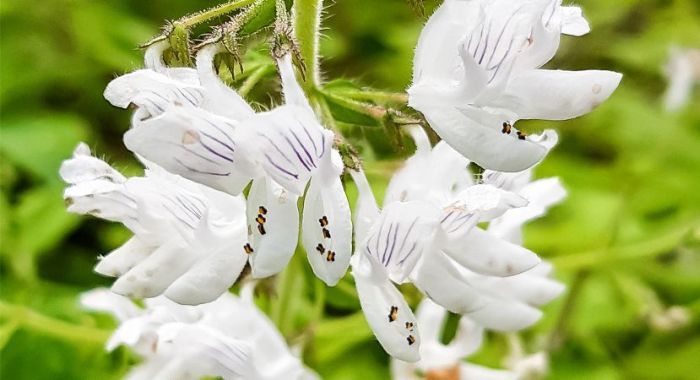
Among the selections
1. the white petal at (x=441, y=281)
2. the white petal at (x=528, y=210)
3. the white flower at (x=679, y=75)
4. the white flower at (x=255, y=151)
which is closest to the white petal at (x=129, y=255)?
the white flower at (x=255, y=151)

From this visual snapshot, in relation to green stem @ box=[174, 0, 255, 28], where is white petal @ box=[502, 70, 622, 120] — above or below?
below

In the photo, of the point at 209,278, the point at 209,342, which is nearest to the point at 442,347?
the point at 209,342

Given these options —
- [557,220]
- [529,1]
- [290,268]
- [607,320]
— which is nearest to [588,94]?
[529,1]

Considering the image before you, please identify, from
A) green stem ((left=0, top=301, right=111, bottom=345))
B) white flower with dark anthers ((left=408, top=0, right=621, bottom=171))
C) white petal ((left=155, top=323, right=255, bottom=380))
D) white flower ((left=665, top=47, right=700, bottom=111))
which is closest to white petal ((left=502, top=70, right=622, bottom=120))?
white flower with dark anthers ((left=408, top=0, right=621, bottom=171))

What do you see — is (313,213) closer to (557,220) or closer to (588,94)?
(588,94)

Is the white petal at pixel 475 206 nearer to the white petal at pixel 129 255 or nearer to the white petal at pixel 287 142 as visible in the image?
the white petal at pixel 287 142

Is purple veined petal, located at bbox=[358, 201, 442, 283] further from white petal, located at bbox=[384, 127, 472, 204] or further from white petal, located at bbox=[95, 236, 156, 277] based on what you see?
white petal, located at bbox=[95, 236, 156, 277]

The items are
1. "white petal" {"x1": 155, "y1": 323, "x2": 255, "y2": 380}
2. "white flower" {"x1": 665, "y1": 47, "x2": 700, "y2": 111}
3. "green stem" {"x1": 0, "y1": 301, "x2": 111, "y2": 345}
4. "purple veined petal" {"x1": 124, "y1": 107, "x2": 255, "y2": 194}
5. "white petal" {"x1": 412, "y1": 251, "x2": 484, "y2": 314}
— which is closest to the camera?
"purple veined petal" {"x1": 124, "y1": 107, "x2": 255, "y2": 194}

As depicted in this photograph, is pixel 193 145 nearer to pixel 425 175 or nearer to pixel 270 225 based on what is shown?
pixel 270 225
